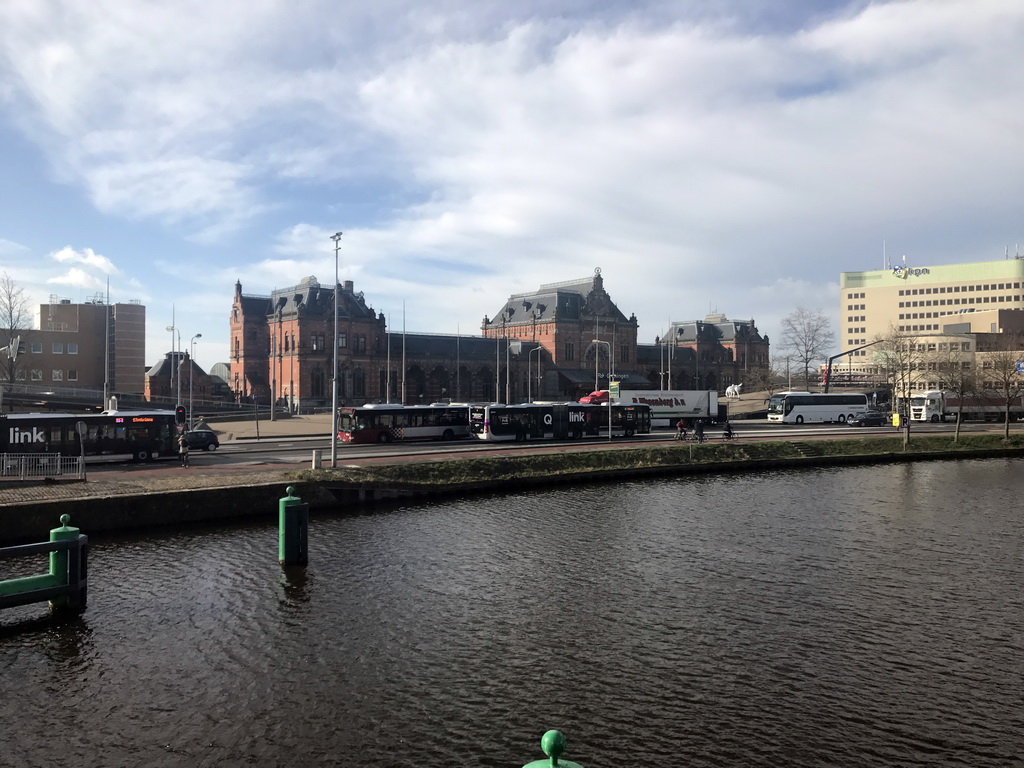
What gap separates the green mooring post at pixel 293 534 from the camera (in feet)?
78.8

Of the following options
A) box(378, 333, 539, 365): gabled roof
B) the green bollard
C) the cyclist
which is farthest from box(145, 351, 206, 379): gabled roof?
the green bollard

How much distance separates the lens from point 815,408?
279ft

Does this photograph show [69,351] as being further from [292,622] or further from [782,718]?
[782,718]

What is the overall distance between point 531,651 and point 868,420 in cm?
7593

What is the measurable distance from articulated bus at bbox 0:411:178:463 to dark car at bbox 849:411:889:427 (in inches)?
2644

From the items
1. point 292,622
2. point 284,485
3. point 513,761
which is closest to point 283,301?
point 284,485

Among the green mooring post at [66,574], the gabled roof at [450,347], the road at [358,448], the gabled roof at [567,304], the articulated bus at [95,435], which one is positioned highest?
the gabled roof at [567,304]

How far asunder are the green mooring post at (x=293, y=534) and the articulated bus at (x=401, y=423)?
34.6 m

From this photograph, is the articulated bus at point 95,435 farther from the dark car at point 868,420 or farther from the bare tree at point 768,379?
the bare tree at point 768,379

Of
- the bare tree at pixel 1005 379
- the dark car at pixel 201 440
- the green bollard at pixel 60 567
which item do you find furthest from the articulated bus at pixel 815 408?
the green bollard at pixel 60 567

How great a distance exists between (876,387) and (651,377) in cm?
3692

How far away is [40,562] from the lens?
2398 cm

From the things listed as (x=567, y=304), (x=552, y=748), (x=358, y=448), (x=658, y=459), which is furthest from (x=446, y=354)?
(x=552, y=748)

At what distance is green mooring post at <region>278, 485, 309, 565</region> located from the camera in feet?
78.8
